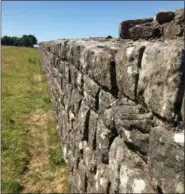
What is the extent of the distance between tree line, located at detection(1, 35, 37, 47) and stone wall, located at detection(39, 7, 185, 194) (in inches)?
4112

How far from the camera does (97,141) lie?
3947 mm

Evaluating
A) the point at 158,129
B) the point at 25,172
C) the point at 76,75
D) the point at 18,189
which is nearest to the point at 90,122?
the point at 76,75

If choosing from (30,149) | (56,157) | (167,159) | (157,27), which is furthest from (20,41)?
(167,159)

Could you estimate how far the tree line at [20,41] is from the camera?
348ft

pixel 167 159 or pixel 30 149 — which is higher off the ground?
pixel 167 159

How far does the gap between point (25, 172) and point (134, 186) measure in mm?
4614

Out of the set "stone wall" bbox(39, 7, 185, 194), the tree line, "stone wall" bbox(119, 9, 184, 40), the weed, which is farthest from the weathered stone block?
the tree line

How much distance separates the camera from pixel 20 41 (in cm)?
10600

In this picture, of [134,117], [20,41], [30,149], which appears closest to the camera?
[134,117]

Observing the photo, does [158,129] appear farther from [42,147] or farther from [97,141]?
[42,147]

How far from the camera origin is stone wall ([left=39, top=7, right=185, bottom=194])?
2.24m

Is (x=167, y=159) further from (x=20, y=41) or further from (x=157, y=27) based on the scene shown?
(x=20, y=41)

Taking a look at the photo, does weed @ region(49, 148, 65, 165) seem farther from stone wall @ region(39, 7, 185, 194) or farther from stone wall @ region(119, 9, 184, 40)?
stone wall @ region(119, 9, 184, 40)

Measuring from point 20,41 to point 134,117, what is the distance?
10684cm
